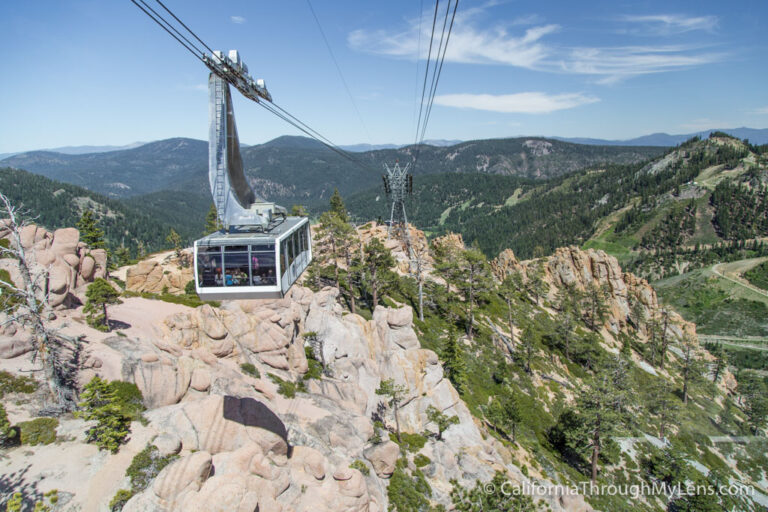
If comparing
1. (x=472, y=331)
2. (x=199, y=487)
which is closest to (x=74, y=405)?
(x=199, y=487)

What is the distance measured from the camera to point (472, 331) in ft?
183

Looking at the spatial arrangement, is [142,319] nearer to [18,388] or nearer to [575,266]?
[18,388]

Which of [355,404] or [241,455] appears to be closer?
[241,455]

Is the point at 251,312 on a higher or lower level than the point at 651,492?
higher

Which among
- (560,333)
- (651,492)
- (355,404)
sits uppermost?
(355,404)

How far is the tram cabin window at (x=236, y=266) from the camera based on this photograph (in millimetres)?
15734

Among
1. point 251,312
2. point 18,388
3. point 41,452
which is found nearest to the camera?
point 41,452

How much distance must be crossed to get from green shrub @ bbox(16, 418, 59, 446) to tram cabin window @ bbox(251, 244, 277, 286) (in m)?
14.3

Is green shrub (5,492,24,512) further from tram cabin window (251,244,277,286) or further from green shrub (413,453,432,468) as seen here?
green shrub (413,453,432,468)

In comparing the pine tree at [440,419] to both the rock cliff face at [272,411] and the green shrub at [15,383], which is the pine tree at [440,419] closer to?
the rock cliff face at [272,411]

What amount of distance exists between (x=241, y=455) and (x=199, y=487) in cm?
287

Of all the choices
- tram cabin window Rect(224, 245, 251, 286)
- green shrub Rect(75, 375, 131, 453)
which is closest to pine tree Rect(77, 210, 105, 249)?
green shrub Rect(75, 375, 131, 453)

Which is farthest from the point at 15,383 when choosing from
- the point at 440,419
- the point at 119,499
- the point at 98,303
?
the point at 440,419

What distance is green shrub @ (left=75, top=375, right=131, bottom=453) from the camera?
1847cm
